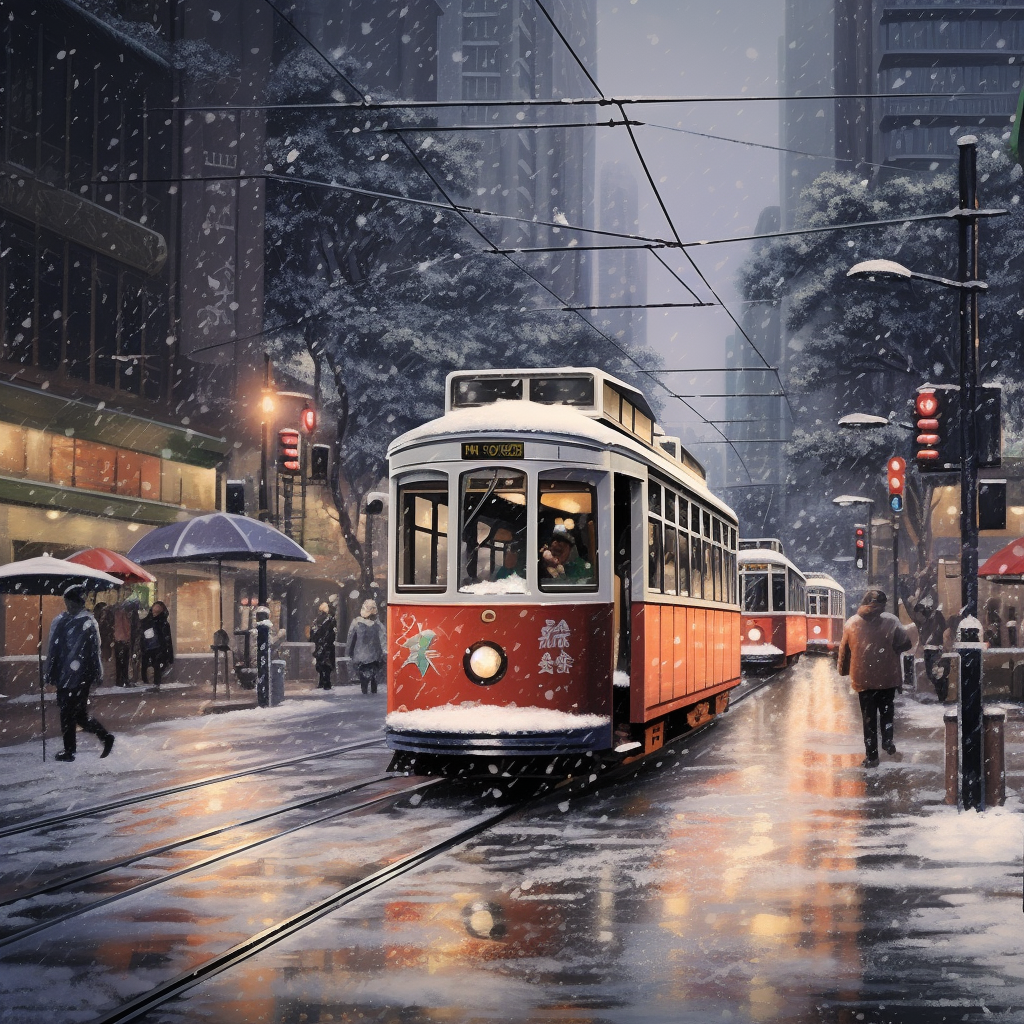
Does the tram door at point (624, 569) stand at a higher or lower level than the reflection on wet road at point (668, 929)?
higher

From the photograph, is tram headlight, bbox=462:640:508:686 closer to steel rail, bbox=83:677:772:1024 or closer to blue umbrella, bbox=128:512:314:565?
steel rail, bbox=83:677:772:1024

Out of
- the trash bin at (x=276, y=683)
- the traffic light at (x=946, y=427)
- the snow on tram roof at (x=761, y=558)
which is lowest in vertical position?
the trash bin at (x=276, y=683)

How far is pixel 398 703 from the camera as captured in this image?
506 inches

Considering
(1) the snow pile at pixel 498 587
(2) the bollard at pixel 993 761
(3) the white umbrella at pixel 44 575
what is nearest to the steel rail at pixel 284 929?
(1) the snow pile at pixel 498 587

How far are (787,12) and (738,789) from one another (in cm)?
14926

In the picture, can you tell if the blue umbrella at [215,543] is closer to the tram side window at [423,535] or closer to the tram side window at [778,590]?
the tram side window at [423,535]

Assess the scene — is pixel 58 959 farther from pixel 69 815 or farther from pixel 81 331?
pixel 81 331

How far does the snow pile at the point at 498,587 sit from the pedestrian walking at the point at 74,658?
15.2ft

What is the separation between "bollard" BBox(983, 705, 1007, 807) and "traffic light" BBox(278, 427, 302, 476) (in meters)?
14.9

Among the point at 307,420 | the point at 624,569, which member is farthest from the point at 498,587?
the point at 307,420

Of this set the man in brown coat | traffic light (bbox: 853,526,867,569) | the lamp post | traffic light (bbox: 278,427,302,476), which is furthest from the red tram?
traffic light (bbox: 853,526,867,569)

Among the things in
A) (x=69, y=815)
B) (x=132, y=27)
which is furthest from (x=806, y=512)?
(x=69, y=815)

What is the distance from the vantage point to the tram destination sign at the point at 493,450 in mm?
12961

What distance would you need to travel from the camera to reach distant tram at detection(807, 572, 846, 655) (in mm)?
51656
